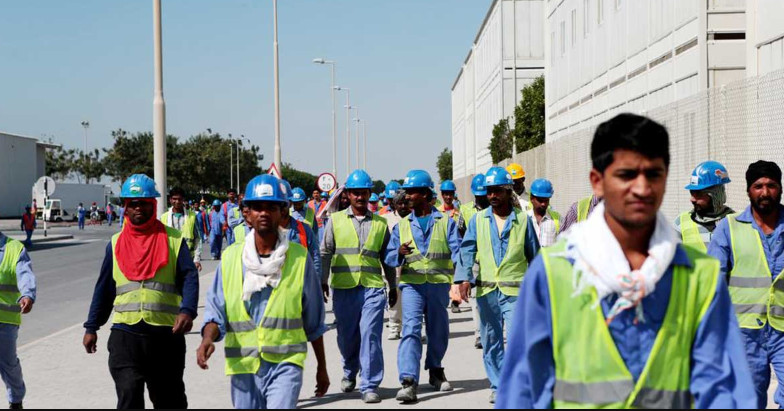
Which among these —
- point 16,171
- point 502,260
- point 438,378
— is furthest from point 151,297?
point 16,171

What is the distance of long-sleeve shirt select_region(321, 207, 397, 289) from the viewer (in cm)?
975

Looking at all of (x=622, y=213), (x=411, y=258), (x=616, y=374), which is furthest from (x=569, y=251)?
(x=411, y=258)

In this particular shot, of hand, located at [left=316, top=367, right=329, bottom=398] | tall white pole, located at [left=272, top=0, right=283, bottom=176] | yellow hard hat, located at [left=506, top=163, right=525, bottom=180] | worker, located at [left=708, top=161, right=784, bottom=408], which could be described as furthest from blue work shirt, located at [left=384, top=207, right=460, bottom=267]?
tall white pole, located at [left=272, top=0, right=283, bottom=176]

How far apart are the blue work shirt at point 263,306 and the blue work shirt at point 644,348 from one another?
2.59 m

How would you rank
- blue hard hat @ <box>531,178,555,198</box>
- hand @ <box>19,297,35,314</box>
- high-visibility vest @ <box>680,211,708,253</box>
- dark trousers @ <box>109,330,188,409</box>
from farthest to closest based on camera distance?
blue hard hat @ <box>531,178,555,198</box>
hand @ <box>19,297,35,314</box>
high-visibility vest @ <box>680,211,708,253</box>
dark trousers @ <box>109,330,188,409</box>

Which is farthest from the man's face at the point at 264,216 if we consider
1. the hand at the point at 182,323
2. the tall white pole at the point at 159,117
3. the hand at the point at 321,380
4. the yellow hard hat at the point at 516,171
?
the tall white pole at the point at 159,117

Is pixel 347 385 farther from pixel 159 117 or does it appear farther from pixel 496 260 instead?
pixel 159 117

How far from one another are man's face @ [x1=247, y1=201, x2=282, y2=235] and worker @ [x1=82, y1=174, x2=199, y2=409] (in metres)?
1.13

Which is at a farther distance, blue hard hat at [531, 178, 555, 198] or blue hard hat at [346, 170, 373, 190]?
blue hard hat at [531, 178, 555, 198]

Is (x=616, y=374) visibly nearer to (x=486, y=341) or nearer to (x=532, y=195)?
(x=486, y=341)

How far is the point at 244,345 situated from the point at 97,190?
90.4 metres

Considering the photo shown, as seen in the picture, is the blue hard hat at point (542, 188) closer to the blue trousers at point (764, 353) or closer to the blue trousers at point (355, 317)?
the blue trousers at point (355, 317)

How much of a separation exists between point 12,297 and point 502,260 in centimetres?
396

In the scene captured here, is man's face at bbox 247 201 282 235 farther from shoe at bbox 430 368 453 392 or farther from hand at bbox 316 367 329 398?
shoe at bbox 430 368 453 392
